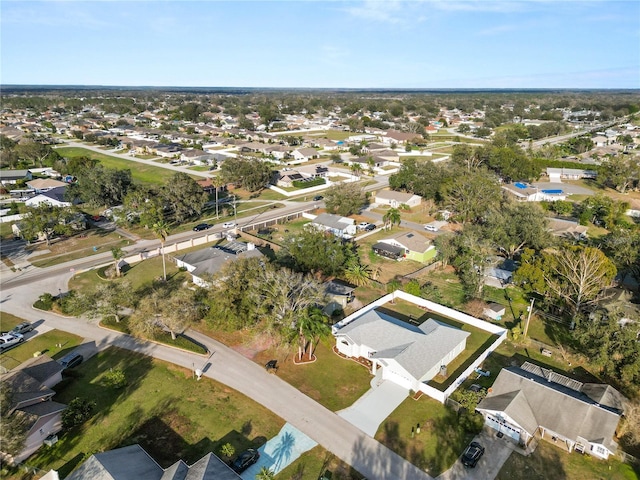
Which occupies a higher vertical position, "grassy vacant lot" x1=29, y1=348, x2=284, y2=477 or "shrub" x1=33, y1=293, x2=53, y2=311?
"shrub" x1=33, y1=293, x2=53, y2=311

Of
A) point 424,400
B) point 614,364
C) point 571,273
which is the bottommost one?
point 424,400

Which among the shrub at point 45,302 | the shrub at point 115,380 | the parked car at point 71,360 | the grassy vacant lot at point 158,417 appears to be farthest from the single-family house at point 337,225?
the shrub at point 115,380

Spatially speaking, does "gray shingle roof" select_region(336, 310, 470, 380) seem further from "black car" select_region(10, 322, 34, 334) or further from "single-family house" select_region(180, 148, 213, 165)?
"single-family house" select_region(180, 148, 213, 165)

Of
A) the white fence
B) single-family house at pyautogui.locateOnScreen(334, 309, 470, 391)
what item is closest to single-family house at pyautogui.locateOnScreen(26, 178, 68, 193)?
the white fence

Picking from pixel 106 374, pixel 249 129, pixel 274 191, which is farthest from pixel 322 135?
pixel 106 374

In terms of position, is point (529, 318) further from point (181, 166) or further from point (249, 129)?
point (249, 129)

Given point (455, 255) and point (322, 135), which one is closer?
point (455, 255)

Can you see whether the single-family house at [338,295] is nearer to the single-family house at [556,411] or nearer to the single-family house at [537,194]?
the single-family house at [556,411]
